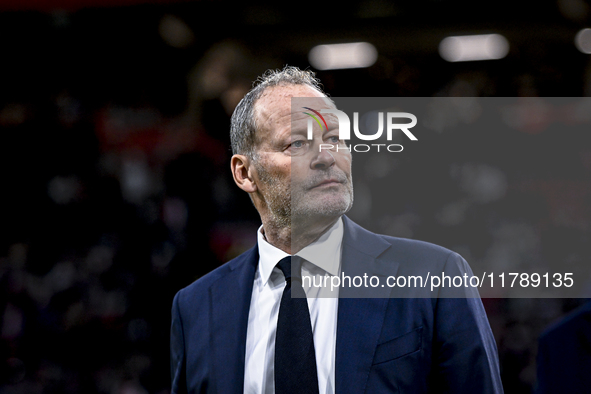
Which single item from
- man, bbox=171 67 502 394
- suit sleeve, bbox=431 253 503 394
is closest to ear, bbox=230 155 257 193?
man, bbox=171 67 502 394

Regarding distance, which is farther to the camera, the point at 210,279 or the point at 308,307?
the point at 210,279

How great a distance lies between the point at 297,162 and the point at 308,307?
398 millimetres

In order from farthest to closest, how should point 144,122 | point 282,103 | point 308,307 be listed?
point 144,122 → point 282,103 → point 308,307

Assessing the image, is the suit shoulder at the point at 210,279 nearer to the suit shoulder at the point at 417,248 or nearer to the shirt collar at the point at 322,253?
the shirt collar at the point at 322,253

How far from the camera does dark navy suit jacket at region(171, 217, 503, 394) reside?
114 centimetres

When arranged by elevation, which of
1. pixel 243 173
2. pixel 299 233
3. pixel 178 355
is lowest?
pixel 178 355

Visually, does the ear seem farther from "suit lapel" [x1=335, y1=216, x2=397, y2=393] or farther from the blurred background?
the blurred background

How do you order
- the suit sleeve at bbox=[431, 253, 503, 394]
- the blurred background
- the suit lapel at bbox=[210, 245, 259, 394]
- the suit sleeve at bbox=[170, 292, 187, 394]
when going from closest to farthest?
the suit sleeve at bbox=[431, 253, 503, 394] → the suit lapel at bbox=[210, 245, 259, 394] → the suit sleeve at bbox=[170, 292, 187, 394] → the blurred background

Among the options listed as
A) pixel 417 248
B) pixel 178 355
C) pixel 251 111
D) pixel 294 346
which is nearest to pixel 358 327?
pixel 294 346

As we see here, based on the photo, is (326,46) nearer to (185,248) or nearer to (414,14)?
(414,14)

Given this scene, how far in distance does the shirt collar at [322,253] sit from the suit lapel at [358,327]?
0.04 m

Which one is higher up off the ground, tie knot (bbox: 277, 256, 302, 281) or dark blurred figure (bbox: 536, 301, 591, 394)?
tie knot (bbox: 277, 256, 302, 281)

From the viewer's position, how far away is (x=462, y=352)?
114cm

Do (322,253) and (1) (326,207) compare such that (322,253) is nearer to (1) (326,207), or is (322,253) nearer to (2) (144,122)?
(1) (326,207)
